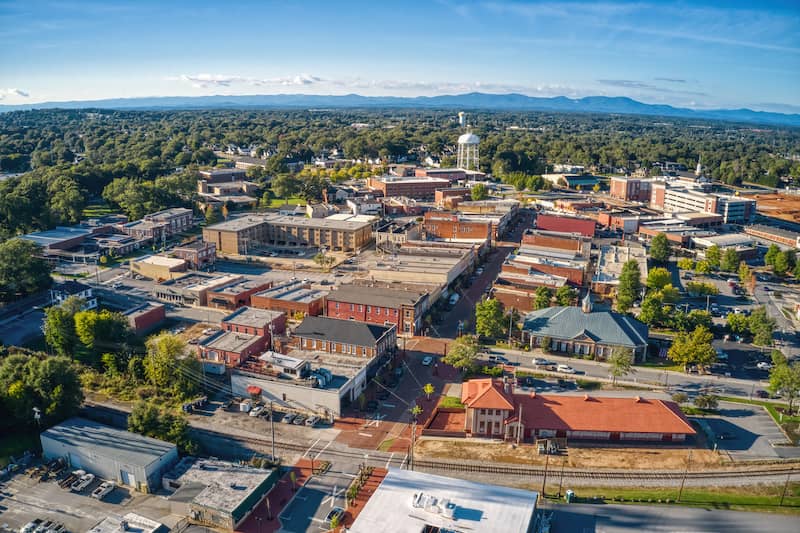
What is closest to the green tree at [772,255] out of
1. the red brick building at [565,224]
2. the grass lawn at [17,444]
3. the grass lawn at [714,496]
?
the red brick building at [565,224]

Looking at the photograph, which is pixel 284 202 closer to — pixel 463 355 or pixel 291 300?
pixel 291 300

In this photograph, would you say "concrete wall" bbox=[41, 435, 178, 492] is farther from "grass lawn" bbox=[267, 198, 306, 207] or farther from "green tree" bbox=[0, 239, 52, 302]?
"grass lawn" bbox=[267, 198, 306, 207]

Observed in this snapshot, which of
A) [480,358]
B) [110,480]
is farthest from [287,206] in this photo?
[110,480]

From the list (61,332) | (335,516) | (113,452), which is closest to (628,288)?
(335,516)

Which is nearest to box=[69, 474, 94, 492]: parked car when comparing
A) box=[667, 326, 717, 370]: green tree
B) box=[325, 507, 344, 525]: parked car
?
box=[325, 507, 344, 525]: parked car

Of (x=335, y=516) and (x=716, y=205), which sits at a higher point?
(x=716, y=205)

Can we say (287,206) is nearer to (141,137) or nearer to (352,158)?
(352,158)
